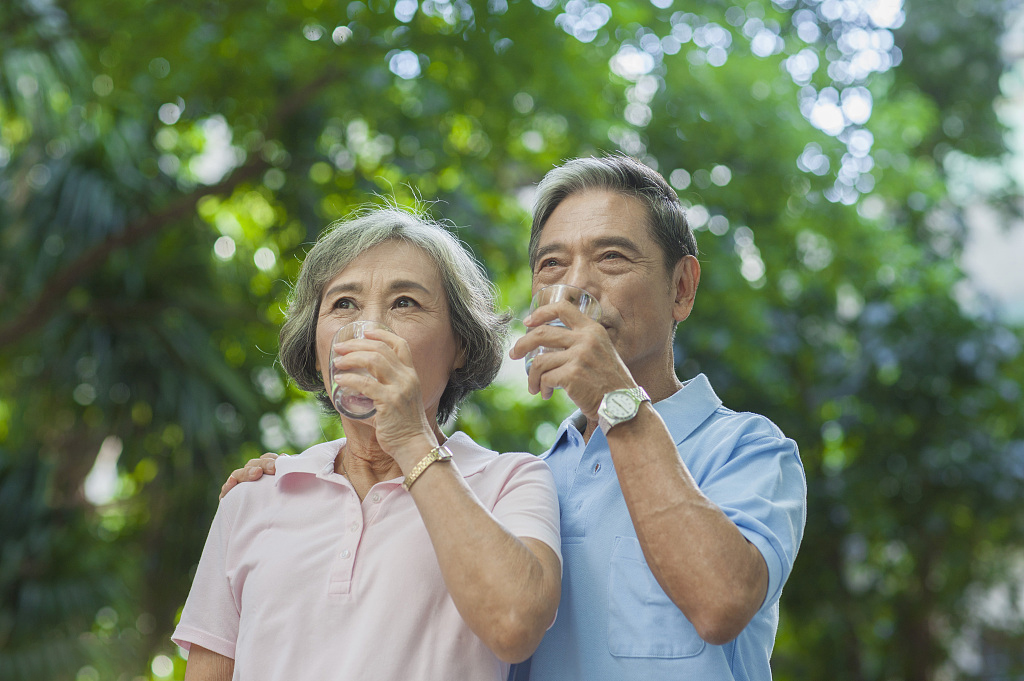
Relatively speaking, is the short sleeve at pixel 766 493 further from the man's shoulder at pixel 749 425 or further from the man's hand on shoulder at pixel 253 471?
the man's hand on shoulder at pixel 253 471

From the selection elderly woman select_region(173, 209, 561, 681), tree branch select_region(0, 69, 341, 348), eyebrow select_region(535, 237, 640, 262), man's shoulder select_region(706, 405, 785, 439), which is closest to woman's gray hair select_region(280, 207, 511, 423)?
elderly woman select_region(173, 209, 561, 681)

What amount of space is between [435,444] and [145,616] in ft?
→ 14.9

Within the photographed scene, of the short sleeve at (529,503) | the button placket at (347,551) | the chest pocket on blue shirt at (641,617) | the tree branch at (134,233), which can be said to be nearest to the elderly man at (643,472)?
the chest pocket on blue shirt at (641,617)

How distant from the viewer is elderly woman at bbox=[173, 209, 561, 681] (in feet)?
4.28

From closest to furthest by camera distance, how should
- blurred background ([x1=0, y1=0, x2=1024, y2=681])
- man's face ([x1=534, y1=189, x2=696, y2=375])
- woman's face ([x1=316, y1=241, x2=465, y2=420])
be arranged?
1. woman's face ([x1=316, y1=241, x2=465, y2=420])
2. man's face ([x1=534, y1=189, x2=696, y2=375])
3. blurred background ([x1=0, y1=0, x2=1024, y2=681])

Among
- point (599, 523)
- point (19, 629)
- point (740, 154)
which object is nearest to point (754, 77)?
point (740, 154)

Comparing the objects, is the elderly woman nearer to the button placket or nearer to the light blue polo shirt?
the button placket

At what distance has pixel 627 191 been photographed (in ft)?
5.86

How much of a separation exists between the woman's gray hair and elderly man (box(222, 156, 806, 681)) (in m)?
0.14

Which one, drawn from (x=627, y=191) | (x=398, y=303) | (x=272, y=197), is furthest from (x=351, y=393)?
(x=272, y=197)

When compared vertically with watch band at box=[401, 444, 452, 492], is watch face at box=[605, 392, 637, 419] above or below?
above

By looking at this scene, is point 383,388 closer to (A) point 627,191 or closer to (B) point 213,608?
(B) point 213,608

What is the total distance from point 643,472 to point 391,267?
0.56 metres

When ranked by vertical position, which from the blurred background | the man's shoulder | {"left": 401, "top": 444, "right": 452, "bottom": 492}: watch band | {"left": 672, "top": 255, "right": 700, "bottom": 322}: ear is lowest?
the blurred background
